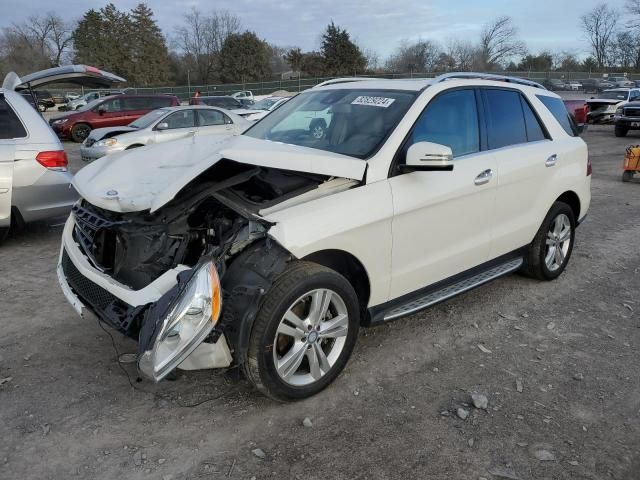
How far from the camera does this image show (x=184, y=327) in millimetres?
2631

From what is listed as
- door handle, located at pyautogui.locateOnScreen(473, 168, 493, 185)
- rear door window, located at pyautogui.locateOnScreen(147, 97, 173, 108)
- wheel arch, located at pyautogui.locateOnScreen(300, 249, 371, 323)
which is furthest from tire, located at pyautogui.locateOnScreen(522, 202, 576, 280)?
rear door window, located at pyautogui.locateOnScreen(147, 97, 173, 108)

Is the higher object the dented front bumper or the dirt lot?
the dented front bumper

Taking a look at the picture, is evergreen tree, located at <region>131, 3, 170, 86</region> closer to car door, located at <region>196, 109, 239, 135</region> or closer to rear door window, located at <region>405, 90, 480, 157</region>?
car door, located at <region>196, 109, 239, 135</region>

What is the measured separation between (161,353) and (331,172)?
4.66ft

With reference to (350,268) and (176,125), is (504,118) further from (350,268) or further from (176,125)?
(176,125)

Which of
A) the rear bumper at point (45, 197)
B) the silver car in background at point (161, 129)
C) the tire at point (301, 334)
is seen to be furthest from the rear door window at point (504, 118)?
the silver car in background at point (161, 129)

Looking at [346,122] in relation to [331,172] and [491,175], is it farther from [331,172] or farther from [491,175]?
[491,175]

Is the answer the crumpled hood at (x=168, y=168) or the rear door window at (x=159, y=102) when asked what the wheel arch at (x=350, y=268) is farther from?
the rear door window at (x=159, y=102)

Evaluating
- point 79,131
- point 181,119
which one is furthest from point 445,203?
point 79,131

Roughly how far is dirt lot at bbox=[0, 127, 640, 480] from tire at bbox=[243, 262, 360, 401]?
0.54 ft

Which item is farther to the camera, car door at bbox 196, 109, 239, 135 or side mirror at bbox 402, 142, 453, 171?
car door at bbox 196, 109, 239, 135

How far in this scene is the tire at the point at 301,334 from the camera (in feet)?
9.27

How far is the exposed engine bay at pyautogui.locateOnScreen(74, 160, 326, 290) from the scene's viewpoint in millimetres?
3105

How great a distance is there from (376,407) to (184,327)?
124cm
